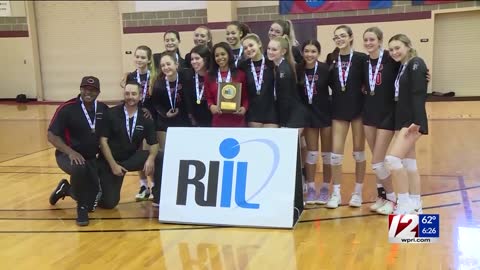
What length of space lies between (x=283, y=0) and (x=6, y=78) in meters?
8.53

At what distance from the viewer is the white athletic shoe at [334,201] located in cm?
421

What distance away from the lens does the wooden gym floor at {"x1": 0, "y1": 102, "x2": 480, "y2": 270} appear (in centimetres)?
312

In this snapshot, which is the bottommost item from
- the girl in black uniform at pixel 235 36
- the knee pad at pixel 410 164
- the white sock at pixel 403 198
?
the white sock at pixel 403 198

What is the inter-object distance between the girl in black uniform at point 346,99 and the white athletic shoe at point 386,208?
219mm

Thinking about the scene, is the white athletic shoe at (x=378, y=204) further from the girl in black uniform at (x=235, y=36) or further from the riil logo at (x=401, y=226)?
the girl in black uniform at (x=235, y=36)

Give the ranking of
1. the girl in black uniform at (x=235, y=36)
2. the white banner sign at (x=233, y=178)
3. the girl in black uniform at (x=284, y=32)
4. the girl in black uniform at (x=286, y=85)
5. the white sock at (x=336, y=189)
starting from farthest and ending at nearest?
the girl in black uniform at (x=235, y=36) < the girl in black uniform at (x=284, y=32) < the white sock at (x=336, y=189) < the girl in black uniform at (x=286, y=85) < the white banner sign at (x=233, y=178)

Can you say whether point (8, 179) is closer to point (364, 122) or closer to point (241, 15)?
point (364, 122)

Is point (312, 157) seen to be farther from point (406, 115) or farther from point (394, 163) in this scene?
point (406, 115)

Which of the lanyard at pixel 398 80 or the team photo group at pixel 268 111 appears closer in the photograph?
the lanyard at pixel 398 80

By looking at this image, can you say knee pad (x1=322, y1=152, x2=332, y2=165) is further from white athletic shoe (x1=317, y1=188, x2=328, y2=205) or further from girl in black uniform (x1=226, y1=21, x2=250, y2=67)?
girl in black uniform (x1=226, y1=21, x2=250, y2=67)

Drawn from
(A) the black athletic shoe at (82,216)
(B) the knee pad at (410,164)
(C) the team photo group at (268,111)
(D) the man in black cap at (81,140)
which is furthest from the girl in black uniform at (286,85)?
(A) the black athletic shoe at (82,216)

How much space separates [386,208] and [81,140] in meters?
2.55

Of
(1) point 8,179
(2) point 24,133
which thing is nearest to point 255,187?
(1) point 8,179

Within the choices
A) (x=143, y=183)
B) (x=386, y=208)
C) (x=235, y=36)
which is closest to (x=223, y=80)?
(x=235, y=36)
